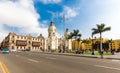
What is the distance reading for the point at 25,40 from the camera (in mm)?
151125

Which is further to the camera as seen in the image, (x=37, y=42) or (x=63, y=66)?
(x=37, y=42)

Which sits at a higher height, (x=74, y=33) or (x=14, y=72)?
(x=74, y=33)

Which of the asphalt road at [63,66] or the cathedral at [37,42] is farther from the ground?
the cathedral at [37,42]

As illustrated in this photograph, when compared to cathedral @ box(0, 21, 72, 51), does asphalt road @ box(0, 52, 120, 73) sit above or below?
below

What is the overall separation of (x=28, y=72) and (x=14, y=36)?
441 ft

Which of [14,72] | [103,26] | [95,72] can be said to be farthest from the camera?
[103,26]

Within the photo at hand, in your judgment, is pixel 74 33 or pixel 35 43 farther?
pixel 35 43

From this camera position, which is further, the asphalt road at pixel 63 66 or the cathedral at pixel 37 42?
the cathedral at pixel 37 42

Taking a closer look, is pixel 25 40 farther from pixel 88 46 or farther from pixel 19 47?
pixel 88 46

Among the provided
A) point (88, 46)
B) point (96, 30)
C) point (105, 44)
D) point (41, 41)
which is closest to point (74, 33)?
point (96, 30)

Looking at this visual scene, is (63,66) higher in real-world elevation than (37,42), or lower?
lower

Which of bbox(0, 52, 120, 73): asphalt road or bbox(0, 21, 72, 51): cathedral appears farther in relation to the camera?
bbox(0, 21, 72, 51): cathedral

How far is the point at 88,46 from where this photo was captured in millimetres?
128500

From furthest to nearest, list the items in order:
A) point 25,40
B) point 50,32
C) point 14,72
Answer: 1. point 25,40
2. point 50,32
3. point 14,72
